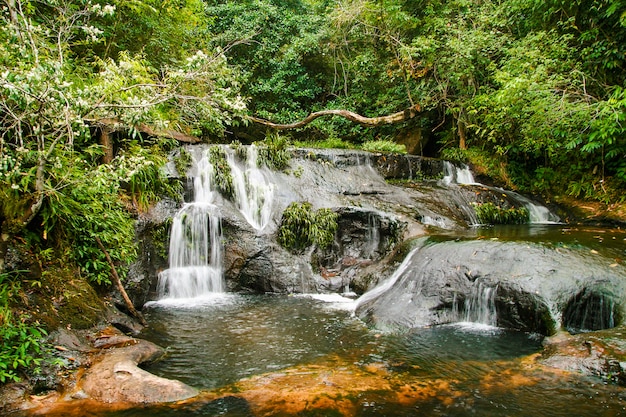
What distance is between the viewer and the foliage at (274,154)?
34.1 ft

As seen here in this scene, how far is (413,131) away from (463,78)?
3.33 metres

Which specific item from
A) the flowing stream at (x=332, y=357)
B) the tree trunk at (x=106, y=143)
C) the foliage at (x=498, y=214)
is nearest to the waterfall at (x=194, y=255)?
the flowing stream at (x=332, y=357)

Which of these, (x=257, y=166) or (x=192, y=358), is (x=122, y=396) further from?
(x=257, y=166)

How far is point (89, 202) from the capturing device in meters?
5.71

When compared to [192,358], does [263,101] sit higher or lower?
higher

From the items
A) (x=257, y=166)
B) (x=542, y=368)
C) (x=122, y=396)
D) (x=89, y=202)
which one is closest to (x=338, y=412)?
(x=122, y=396)

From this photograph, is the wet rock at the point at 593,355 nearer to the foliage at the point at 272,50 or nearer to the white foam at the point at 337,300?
the white foam at the point at 337,300

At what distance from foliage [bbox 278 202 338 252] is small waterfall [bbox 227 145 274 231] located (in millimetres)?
553

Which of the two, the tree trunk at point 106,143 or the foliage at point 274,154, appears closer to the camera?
the tree trunk at point 106,143

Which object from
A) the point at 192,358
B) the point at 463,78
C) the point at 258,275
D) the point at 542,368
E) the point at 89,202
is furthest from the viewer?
the point at 463,78

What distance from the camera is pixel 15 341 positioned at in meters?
4.00

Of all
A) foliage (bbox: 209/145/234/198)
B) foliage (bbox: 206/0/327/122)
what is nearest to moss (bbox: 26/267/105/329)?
foliage (bbox: 209/145/234/198)

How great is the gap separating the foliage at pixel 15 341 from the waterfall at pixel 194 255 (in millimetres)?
3402

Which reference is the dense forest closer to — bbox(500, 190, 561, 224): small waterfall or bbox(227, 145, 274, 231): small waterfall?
bbox(500, 190, 561, 224): small waterfall
